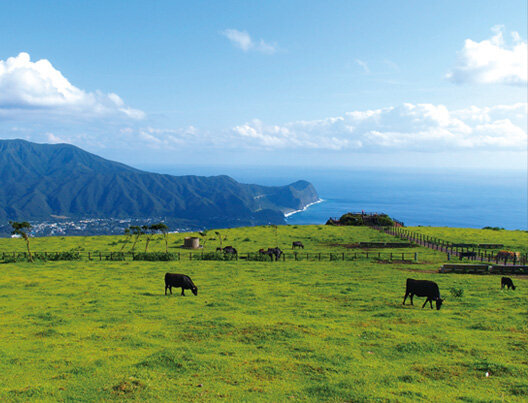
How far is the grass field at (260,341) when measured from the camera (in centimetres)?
1173

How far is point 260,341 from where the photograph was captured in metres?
16.3

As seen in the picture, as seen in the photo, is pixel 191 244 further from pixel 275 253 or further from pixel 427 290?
pixel 427 290

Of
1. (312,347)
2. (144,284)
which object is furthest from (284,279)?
(312,347)

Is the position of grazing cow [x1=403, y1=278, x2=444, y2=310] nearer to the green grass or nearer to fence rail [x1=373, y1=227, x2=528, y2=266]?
fence rail [x1=373, y1=227, x2=528, y2=266]

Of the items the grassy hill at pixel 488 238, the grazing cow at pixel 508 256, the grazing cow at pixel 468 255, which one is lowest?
the grazing cow at pixel 468 255

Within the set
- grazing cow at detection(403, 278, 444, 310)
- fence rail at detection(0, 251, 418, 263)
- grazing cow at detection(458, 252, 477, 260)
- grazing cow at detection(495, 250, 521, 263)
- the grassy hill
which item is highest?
the grassy hill

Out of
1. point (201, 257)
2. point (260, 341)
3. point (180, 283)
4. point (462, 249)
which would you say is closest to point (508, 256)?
point (462, 249)

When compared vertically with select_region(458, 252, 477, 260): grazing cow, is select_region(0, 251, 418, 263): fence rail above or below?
below

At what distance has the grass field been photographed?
1173 centimetres

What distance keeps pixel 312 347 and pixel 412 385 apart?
4533 mm

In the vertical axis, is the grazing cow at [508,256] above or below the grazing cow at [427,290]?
above

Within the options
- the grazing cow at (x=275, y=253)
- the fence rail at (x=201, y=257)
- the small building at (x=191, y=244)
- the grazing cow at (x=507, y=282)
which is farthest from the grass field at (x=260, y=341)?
the small building at (x=191, y=244)

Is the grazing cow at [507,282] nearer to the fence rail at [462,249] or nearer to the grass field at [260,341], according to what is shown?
the grass field at [260,341]

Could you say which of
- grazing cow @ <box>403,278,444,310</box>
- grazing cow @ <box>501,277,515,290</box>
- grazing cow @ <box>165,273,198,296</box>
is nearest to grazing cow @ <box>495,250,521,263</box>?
grazing cow @ <box>501,277,515,290</box>
